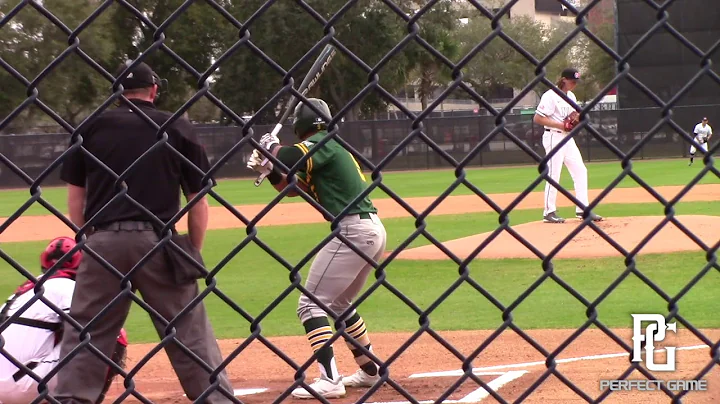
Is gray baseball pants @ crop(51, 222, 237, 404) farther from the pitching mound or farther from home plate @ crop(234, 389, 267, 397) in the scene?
the pitching mound

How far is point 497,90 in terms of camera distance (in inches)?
3223

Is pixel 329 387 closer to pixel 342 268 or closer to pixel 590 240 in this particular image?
pixel 342 268

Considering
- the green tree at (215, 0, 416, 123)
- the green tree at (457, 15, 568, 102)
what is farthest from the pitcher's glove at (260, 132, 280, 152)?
the green tree at (457, 15, 568, 102)

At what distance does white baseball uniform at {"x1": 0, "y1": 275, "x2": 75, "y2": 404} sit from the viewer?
4.80 metres

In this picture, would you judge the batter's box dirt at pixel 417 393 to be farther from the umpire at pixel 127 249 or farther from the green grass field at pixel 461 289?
the green grass field at pixel 461 289

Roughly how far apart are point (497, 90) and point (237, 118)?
3188 inches

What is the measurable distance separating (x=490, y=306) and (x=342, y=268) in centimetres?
363

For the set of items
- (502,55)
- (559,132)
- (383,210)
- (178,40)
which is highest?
(502,55)

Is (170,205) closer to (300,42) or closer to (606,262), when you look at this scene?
(606,262)

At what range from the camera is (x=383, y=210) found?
2031 centimetres

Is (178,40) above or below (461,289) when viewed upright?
above

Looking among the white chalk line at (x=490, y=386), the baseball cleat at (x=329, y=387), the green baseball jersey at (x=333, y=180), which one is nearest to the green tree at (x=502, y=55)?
the white chalk line at (x=490, y=386)

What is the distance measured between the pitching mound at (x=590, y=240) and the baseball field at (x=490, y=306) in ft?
0.09

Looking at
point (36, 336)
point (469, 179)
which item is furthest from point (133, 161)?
point (469, 179)
